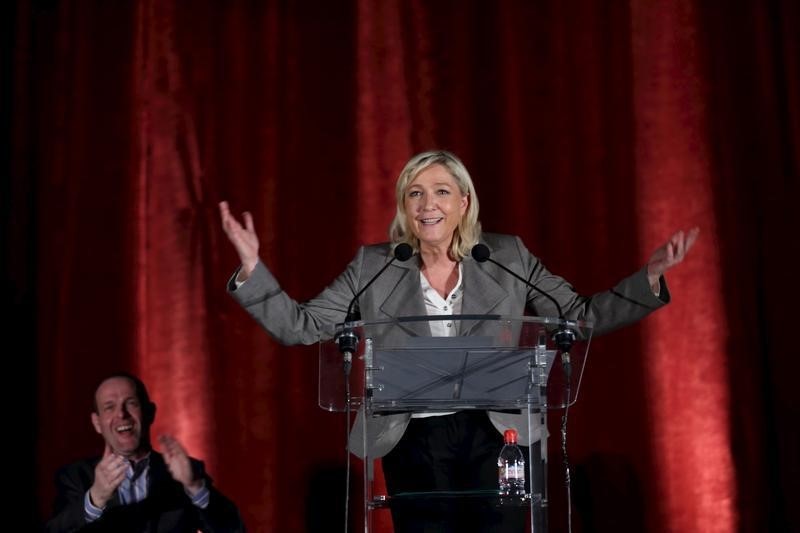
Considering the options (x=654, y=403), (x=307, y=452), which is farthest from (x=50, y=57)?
(x=654, y=403)

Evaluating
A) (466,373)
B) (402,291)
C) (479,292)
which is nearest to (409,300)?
(402,291)

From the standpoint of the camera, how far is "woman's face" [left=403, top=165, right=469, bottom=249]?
8.93 feet

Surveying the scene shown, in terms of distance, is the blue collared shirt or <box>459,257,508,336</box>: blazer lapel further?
the blue collared shirt

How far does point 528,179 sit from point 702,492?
1295 mm

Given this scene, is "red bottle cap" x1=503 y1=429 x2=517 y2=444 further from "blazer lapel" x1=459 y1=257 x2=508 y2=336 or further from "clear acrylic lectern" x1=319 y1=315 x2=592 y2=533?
"blazer lapel" x1=459 y1=257 x2=508 y2=336

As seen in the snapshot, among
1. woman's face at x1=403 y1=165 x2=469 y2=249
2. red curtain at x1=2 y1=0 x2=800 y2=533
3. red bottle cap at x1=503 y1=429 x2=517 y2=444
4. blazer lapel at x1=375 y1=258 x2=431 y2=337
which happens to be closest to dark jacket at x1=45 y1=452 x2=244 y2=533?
red curtain at x1=2 y1=0 x2=800 y2=533

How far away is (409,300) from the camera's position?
2623mm

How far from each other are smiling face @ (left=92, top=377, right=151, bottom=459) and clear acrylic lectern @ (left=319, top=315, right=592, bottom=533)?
1.26 metres

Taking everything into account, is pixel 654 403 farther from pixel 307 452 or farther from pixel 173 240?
pixel 173 240

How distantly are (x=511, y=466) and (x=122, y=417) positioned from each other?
1.52 m

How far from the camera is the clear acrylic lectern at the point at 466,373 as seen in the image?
83.8 inches

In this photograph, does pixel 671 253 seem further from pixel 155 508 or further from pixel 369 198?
pixel 369 198

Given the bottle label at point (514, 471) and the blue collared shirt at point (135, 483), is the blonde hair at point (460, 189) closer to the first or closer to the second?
the bottle label at point (514, 471)

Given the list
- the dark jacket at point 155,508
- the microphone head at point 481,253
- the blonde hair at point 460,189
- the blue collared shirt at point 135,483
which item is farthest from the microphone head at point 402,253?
the blue collared shirt at point 135,483
